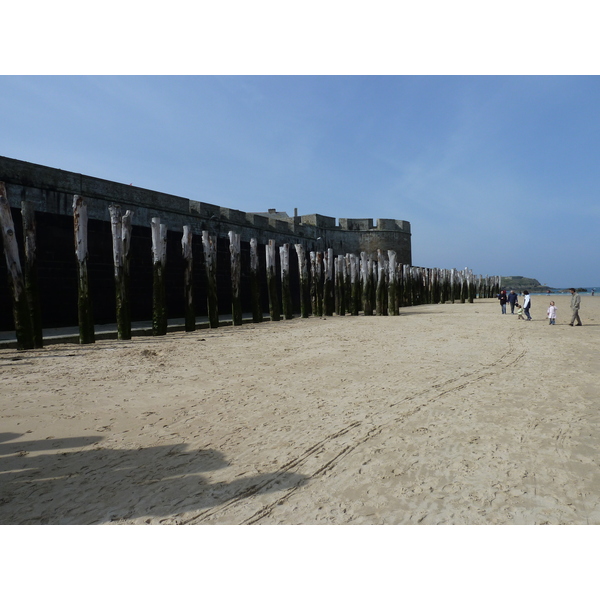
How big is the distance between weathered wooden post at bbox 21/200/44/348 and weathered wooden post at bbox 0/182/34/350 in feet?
0.27

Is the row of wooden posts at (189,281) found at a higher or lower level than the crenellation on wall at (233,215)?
lower

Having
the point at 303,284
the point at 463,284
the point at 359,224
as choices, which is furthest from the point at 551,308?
Result: the point at 463,284

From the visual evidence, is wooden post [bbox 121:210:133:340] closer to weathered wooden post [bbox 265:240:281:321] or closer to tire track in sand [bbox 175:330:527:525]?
weathered wooden post [bbox 265:240:281:321]

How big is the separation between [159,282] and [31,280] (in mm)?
2569

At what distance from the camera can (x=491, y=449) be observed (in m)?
2.97

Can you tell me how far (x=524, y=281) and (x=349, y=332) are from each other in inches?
5069

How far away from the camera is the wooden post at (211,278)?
1056 centimetres

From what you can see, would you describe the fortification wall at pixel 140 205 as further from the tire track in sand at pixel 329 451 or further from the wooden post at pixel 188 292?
the tire track in sand at pixel 329 451

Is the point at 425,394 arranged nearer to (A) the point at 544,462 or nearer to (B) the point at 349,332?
(A) the point at 544,462

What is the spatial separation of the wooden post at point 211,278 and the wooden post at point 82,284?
3.02 m

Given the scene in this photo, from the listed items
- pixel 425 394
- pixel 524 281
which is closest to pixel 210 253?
pixel 425 394

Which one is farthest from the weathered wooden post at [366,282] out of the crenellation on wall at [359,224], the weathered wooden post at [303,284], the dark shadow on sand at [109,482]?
the dark shadow on sand at [109,482]

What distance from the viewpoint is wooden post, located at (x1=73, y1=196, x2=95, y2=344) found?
7793 millimetres

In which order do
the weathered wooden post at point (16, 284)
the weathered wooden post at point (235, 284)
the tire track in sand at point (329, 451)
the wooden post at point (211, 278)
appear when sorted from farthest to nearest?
the weathered wooden post at point (235, 284)
the wooden post at point (211, 278)
the weathered wooden post at point (16, 284)
the tire track in sand at point (329, 451)
